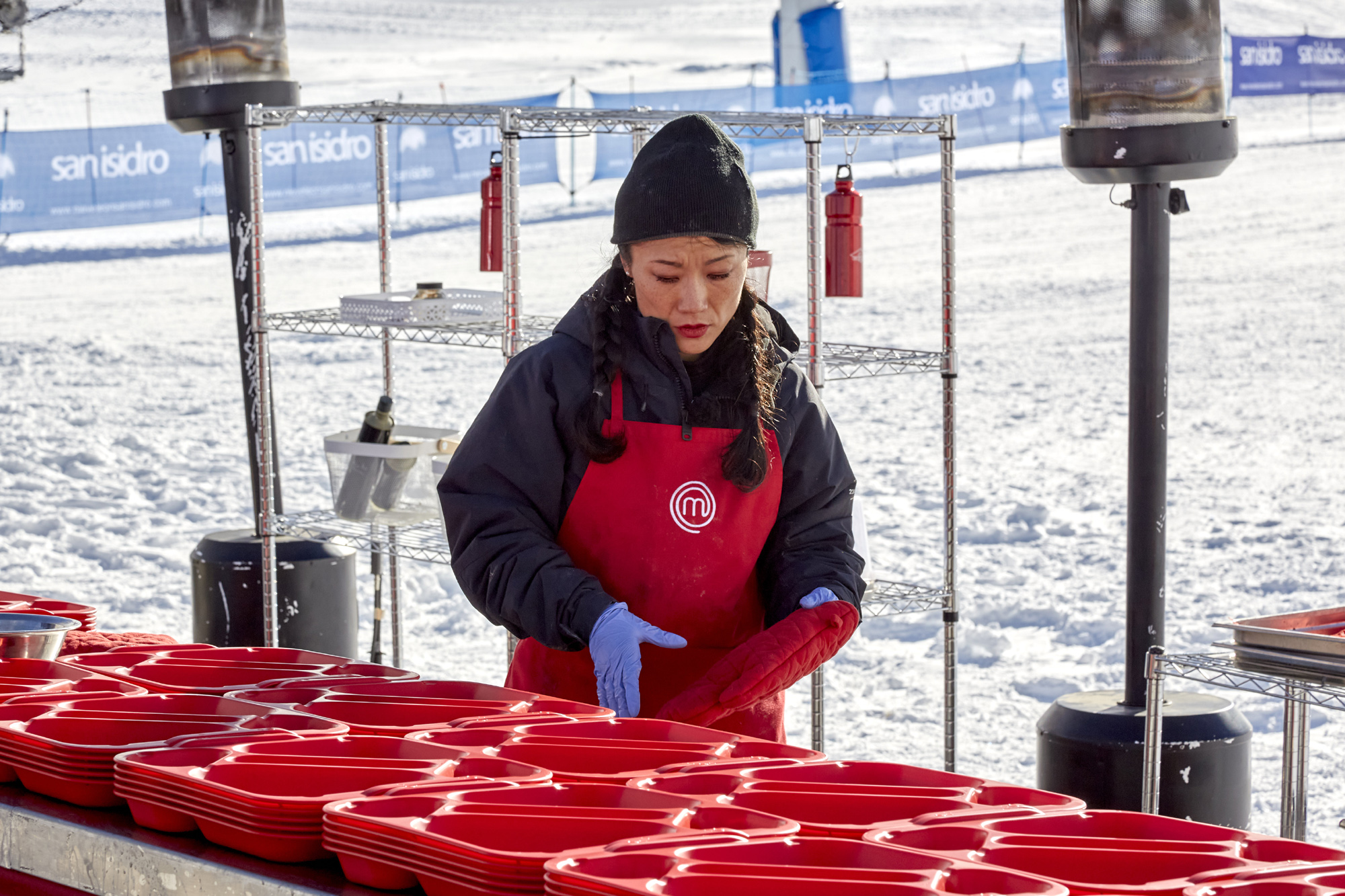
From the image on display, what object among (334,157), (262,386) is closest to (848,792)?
(262,386)

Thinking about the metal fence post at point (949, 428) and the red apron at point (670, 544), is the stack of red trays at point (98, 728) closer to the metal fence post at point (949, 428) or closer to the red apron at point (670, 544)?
the red apron at point (670, 544)

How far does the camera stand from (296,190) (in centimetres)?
1463

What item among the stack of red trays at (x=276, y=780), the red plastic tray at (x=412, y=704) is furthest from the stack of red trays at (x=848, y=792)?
the red plastic tray at (x=412, y=704)

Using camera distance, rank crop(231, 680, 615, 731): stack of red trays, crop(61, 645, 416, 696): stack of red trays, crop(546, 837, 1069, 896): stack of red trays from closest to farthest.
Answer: crop(546, 837, 1069, 896): stack of red trays < crop(231, 680, 615, 731): stack of red trays < crop(61, 645, 416, 696): stack of red trays

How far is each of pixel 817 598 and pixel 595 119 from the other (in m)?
1.54

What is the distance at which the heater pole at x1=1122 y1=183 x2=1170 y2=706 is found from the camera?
3.14 meters

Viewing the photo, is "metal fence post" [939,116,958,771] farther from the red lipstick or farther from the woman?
the red lipstick

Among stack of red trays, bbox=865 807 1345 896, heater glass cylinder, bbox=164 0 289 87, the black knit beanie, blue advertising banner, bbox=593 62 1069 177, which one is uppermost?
blue advertising banner, bbox=593 62 1069 177

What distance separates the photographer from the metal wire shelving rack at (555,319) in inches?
129

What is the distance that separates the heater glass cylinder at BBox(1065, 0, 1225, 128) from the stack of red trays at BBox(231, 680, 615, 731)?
185 centimetres

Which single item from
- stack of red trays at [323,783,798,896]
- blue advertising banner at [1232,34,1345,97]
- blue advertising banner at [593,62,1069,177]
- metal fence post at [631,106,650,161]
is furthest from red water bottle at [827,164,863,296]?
blue advertising banner at [1232,34,1345,97]

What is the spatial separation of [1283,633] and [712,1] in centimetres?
4254

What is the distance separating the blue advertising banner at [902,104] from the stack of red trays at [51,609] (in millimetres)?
13575

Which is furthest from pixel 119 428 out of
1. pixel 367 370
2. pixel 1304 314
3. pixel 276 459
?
pixel 1304 314
